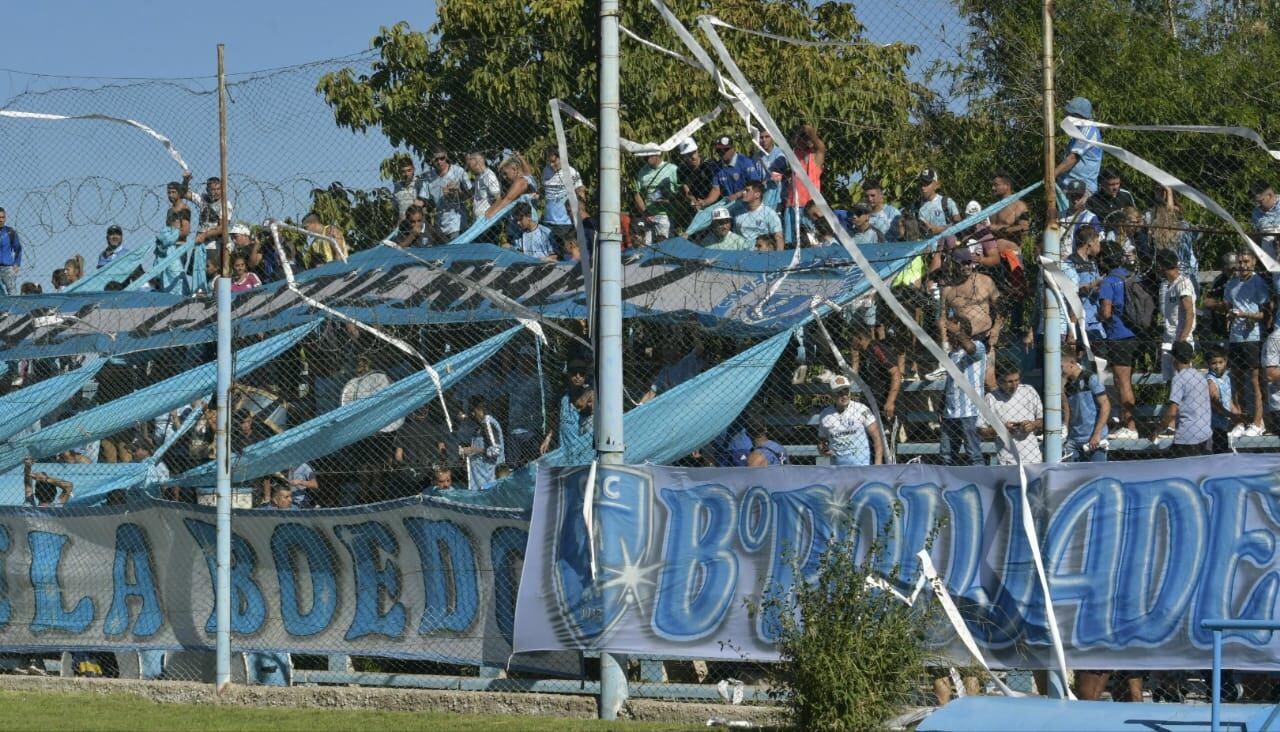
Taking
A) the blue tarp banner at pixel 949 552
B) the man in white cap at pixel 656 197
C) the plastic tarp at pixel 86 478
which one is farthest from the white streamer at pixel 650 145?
the plastic tarp at pixel 86 478

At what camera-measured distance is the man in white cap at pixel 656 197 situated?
11258 mm

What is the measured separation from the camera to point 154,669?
11969 millimetres

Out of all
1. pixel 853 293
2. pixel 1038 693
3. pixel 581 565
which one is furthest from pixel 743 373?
pixel 1038 693

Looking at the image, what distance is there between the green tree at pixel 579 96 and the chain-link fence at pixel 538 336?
0.04 m

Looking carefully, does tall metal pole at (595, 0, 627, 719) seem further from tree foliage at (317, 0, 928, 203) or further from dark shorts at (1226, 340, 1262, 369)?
dark shorts at (1226, 340, 1262, 369)

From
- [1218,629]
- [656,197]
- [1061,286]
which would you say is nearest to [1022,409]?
[1061,286]

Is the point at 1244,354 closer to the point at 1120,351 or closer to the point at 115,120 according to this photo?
the point at 1120,351

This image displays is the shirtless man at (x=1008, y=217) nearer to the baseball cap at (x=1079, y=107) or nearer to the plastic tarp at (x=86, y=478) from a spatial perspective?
the baseball cap at (x=1079, y=107)

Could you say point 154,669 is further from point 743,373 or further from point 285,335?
point 743,373

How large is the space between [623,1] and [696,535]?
10025 mm

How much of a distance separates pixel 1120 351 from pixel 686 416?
2629mm

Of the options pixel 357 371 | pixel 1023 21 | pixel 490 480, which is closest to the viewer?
pixel 490 480

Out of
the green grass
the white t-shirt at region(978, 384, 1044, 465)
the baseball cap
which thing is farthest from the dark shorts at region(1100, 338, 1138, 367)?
the green grass

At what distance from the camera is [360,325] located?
11.5m
